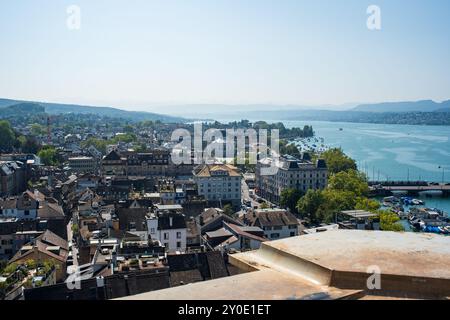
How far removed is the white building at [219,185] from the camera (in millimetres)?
32688

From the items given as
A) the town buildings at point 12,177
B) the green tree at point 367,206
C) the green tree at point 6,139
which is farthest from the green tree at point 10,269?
the green tree at point 6,139

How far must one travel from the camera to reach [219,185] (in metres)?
32.9

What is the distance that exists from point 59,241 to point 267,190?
892 inches

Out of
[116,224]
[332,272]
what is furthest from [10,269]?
[332,272]

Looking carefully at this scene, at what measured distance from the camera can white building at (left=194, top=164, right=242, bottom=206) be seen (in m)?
32.7

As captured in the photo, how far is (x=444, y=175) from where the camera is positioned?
56.1 metres

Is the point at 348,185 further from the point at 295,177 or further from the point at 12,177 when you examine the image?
the point at 12,177

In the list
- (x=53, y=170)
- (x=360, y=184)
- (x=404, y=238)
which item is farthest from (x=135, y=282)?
(x=53, y=170)

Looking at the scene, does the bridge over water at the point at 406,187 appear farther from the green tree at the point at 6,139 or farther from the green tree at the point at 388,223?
the green tree at the point at 6,139

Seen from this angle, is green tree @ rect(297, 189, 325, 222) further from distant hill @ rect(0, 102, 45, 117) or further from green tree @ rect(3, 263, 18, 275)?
distant hill @ rect(0, 102, 45, 117)

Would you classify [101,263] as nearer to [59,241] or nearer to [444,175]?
[59,241]

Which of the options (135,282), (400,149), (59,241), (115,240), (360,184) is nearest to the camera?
(135,282)

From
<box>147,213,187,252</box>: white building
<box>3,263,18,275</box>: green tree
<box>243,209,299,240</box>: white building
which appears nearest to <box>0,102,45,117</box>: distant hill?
<box>243,209,299,240</box>: white building

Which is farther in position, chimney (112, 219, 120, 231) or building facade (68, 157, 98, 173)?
building facade (68, 157, 98, 173)
